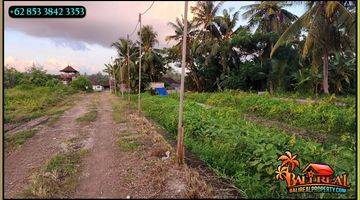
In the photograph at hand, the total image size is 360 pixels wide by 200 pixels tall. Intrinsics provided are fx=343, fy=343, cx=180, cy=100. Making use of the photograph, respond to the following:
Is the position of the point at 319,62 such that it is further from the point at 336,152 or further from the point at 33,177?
the point at 33,177

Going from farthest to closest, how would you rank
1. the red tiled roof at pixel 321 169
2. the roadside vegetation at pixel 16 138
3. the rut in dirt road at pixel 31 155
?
the roadside vegetation at pixel 16 138 → the rut in dirt road at pixel 31 155 → the red tiled roof at pixel 321 169

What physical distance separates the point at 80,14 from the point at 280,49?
66.7 feet

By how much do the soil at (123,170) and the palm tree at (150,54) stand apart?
21.4 meters

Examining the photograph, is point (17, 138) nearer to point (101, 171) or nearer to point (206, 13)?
point (101, 171)

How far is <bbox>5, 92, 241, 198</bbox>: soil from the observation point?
13.8 ft

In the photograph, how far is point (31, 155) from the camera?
6352 mm

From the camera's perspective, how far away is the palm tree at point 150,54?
28688 millimetres

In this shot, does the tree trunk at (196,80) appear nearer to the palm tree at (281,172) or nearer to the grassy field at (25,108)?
the grassy field at (25,108)

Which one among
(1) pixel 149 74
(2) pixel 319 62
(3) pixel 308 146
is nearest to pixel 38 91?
(1) pixel 149 74

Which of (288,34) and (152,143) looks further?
(288,34)

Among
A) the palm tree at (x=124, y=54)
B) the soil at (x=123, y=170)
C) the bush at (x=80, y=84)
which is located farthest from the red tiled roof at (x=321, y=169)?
the bush at (x=80, y=84)

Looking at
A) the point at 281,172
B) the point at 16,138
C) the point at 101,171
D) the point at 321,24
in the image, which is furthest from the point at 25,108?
the point at 281,172

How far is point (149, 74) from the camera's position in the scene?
32188mm

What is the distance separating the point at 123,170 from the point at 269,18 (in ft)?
71.0
